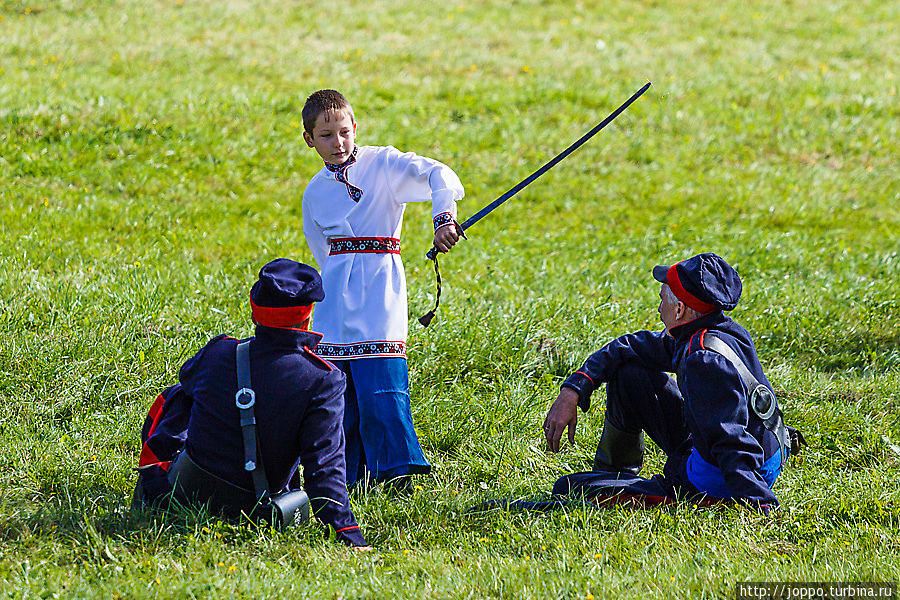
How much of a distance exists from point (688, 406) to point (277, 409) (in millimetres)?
1671

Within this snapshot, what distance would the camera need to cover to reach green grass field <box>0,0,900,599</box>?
11.8ft

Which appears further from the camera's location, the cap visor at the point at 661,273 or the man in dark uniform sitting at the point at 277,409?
the cap visor at the point at 661,273

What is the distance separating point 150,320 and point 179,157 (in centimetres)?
488

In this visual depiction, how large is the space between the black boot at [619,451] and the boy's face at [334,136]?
178cm

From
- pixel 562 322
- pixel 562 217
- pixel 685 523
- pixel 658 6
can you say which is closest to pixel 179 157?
pixel 562 217

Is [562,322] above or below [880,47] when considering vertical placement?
below

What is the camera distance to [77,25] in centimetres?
1561

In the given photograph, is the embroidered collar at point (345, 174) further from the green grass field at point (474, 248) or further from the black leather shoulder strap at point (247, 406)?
the green grass field at point (474, 248)

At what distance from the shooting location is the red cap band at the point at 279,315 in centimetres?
355

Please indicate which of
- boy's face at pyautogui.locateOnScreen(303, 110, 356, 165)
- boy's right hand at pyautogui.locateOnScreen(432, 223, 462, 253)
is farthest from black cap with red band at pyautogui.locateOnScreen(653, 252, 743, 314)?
boy's face at pyautogui.locateOnScreen(303, 110, 356, 165)

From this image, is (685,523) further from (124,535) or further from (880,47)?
(880,47)

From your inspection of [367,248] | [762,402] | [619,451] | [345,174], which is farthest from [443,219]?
[762,402]

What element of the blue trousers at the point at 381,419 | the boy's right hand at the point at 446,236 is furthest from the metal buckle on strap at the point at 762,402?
the blue trousers at the point at 381,419

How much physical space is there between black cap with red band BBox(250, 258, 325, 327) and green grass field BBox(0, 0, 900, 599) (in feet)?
2.79
